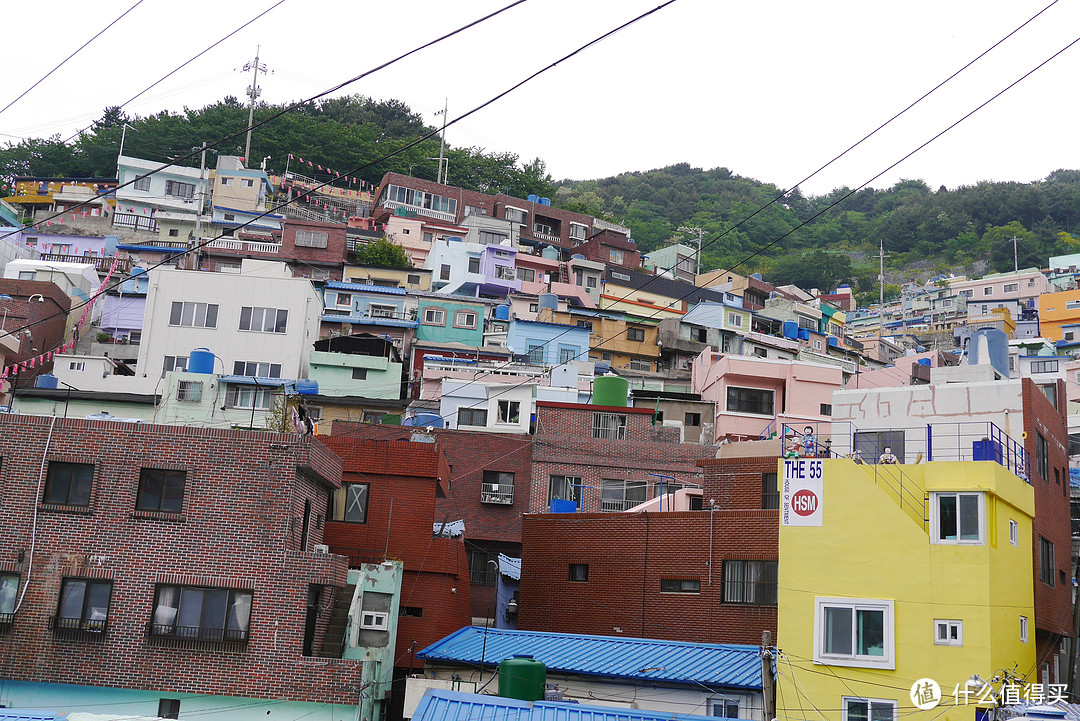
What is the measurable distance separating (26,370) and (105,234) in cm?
3171

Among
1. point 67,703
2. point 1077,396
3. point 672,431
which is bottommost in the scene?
point 67,703

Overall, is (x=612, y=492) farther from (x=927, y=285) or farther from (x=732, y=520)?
(x=927, y=285)

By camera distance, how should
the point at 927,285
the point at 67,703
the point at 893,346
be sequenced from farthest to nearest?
the point at 927,285 < the point at 893,346 < the point at 67,703

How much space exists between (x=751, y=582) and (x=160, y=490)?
1621 centimetres

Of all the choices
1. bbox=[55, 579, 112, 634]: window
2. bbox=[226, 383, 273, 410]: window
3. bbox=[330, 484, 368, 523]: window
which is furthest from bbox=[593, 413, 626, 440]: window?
bbox=[55, 579, 112, 634]: window

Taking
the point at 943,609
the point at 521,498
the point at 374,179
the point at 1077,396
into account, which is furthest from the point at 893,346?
the point at 943,609

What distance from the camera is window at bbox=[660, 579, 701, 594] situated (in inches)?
1168

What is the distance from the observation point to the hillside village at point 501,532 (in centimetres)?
2183

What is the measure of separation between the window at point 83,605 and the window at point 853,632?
16.4m

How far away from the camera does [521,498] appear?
40.0m

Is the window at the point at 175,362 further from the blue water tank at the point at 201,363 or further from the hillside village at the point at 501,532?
the blue water tank at the point at 201,363

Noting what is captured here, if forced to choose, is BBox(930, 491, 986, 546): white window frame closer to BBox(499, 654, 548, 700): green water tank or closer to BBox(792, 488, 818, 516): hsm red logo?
BBox(792, 488, 818, 516): hsm red logo

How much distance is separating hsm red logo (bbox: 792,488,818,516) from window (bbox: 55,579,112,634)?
16.2 metres

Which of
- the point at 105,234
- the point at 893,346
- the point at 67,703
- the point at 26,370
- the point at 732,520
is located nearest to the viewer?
the point at 67,703
